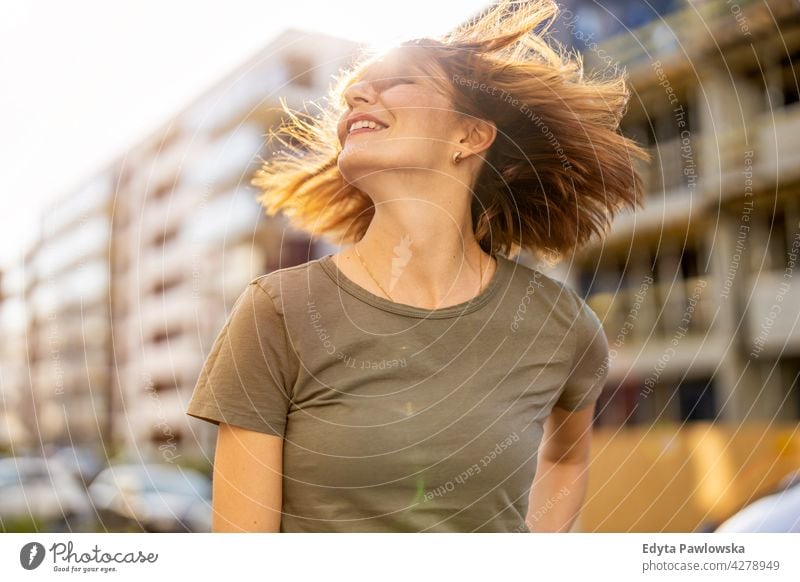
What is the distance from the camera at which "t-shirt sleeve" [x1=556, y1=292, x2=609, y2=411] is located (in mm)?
1239

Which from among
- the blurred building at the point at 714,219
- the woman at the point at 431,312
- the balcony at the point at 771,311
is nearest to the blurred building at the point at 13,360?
the woman at the point at 431,312

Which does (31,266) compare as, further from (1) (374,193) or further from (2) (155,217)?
(1) (374,193)

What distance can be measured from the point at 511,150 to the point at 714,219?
934 millimetres

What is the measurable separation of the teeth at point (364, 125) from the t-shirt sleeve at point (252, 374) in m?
0.31

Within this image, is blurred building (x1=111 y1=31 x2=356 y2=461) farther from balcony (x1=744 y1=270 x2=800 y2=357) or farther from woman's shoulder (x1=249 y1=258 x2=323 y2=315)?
balcony (x1=744 y1=270 x2=800 y2=357)

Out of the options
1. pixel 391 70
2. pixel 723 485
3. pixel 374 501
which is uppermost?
pixel 391 70

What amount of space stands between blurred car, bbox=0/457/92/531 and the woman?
33 centimetres

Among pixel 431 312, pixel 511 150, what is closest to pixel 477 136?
pixel 511 150

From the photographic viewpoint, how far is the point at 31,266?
1426 millimetres

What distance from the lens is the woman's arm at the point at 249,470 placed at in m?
1.05

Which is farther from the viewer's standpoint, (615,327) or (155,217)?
(615,327)

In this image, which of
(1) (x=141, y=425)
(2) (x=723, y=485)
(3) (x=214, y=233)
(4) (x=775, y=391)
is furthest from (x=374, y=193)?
(4) (x=775, y=391)

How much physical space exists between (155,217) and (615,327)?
5.29 feet

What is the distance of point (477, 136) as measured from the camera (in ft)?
4.22
